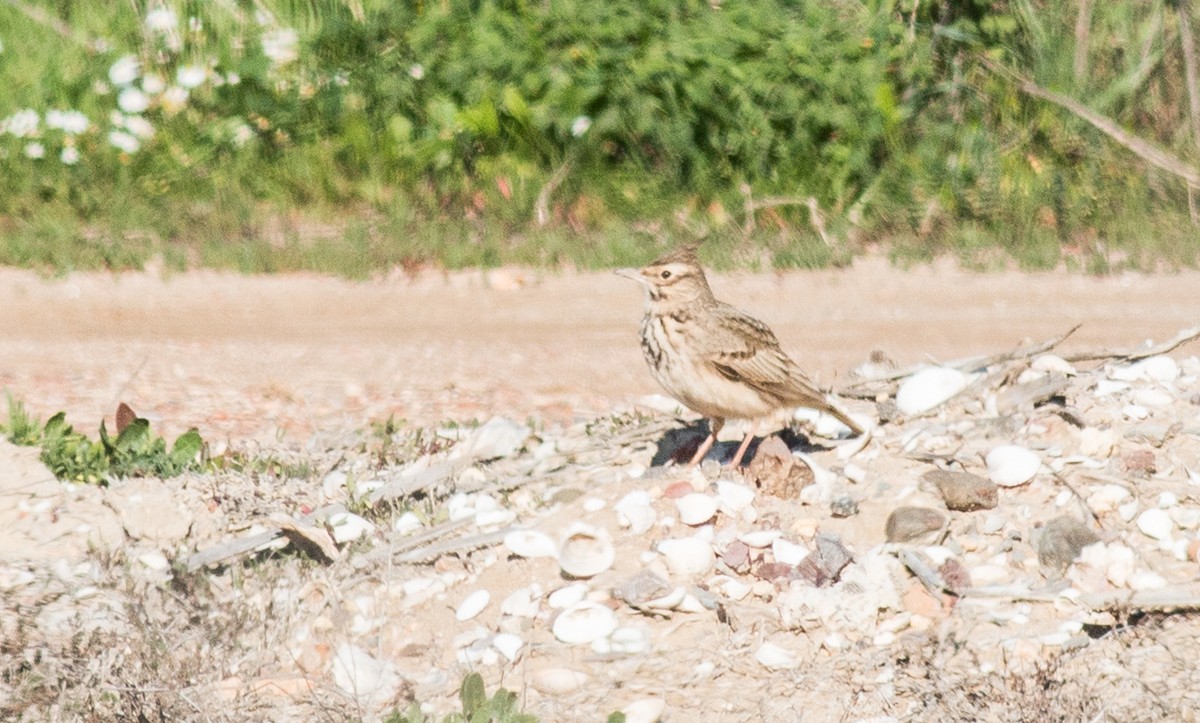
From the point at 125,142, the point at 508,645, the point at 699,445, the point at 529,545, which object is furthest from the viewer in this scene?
the point at 125,142

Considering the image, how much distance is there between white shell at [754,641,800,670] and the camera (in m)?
5.12

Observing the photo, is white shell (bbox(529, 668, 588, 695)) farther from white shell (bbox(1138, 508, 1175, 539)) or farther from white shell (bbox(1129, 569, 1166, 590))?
white shell (bbox(1138, 508, 1175, 539))

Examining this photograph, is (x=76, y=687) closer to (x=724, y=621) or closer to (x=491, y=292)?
(x=724, y=621)

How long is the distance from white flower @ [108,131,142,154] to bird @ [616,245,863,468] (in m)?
5.71

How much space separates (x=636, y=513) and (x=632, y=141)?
16.6ft

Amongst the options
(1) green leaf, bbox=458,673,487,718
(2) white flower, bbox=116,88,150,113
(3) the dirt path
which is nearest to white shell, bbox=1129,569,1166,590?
(1) green leaf, bbox=458,673,487,718

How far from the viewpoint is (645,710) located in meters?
4.85

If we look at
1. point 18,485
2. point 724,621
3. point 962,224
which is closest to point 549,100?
point 962,224

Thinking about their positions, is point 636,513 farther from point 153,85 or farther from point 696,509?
point 153,85

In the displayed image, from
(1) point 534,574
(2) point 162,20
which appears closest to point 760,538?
(1) point 534,574

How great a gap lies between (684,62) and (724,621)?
5571 mm

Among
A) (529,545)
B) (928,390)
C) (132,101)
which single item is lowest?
(529,545)

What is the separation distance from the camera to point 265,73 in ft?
36.5

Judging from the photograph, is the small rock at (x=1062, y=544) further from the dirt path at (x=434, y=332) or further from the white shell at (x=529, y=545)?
the dirt path at (x=434, y=332)
